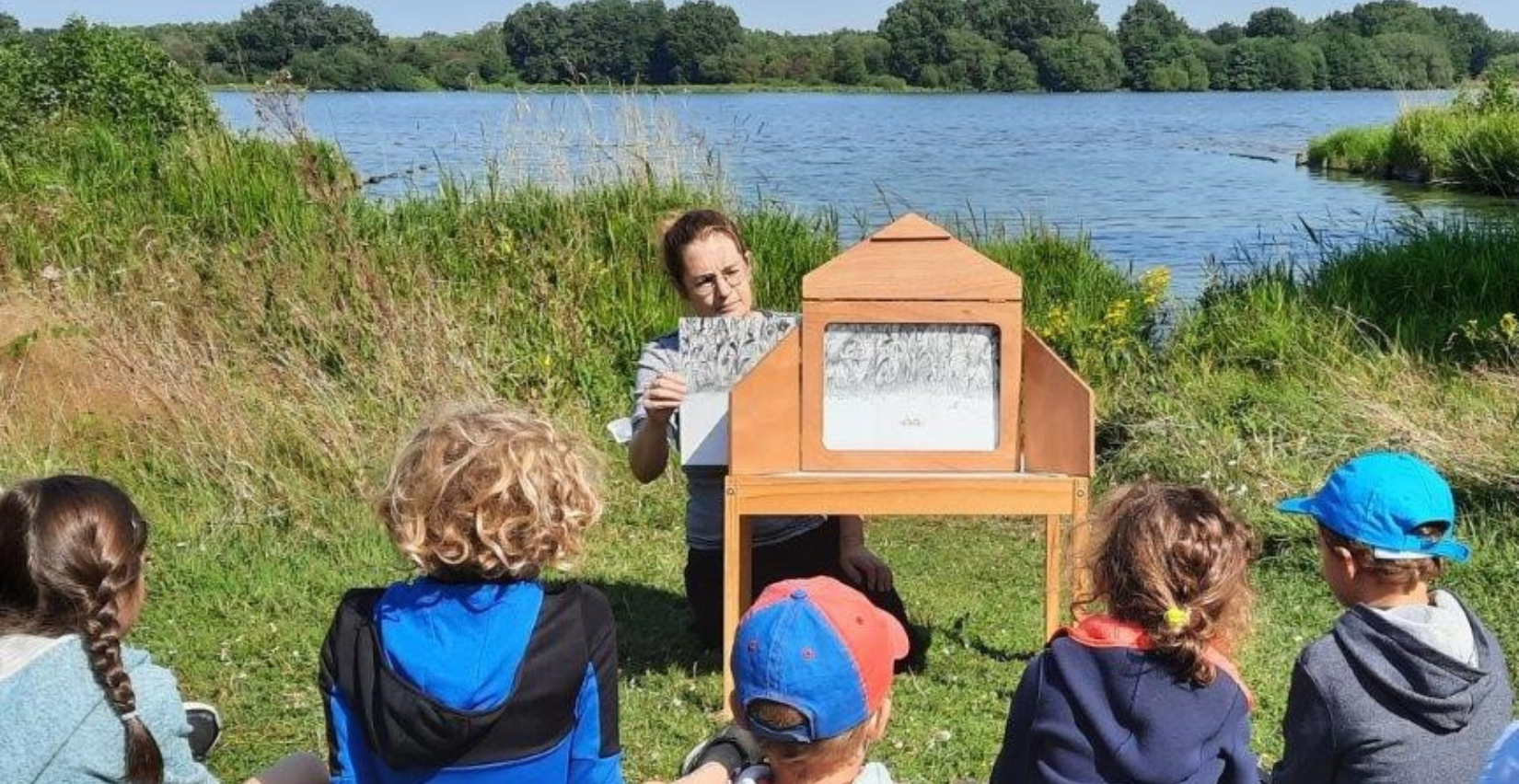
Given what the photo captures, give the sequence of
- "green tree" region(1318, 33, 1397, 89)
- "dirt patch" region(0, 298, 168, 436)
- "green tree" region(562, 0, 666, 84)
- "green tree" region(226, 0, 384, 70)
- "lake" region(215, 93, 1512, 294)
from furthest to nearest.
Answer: "green tree" region(1318, 33, 1397, 89), "green tree" region(562, 0, 666, 84), "green tree" region(226, 0, 384, 70), "lake" region(215, 93, 1512, 294), "dirt patch" region(0, 298, 168, 436)

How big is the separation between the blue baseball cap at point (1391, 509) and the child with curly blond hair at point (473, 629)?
1.42m

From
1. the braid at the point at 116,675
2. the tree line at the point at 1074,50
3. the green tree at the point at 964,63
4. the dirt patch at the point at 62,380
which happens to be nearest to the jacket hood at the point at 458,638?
the braid at the point at 116,675

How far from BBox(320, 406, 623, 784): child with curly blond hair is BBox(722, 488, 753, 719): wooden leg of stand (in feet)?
4.34

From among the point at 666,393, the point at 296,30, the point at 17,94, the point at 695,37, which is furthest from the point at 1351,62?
the point at 666,393

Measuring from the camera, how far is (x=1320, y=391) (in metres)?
7.74

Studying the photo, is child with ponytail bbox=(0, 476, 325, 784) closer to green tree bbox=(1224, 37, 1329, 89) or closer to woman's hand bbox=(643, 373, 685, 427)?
woman's hand bbox=(643, 373, 685, 427)

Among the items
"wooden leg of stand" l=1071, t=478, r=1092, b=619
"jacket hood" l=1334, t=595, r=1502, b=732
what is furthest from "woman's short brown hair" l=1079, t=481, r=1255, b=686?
"jacket hood" l=1334, t=595, r=1502, b=732

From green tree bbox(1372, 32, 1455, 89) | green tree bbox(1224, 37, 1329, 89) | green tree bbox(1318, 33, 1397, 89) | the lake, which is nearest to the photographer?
the lake

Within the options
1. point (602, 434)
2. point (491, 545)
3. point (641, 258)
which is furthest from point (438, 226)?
point (491, 545)

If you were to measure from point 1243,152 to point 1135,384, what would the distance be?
28545 millimetres

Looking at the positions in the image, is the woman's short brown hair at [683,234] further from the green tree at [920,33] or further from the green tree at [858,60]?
the green tree at [920,33]

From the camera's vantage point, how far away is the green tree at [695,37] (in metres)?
48.4

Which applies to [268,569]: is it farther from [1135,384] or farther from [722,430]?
[1135,384]

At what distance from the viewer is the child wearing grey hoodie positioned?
2.94 m
